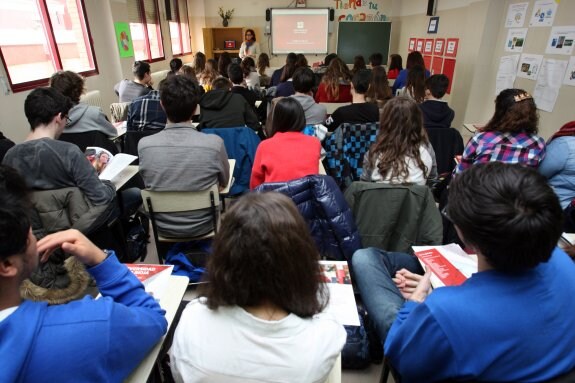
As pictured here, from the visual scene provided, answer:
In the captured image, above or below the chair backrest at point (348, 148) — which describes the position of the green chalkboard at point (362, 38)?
above

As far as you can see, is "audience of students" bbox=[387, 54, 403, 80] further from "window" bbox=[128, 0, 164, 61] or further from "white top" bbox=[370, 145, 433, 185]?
"window" bbox=[128, 0, 164, 61]

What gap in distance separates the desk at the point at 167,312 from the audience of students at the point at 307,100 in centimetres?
217

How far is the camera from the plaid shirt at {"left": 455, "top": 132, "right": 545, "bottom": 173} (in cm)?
195

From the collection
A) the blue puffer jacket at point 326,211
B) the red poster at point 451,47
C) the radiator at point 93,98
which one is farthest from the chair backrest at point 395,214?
the red poster at point 451,47

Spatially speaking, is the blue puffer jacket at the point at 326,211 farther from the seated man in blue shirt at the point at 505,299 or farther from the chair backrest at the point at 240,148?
the chair backrest at the point at 240,148

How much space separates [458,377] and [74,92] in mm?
2908

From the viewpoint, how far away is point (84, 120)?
98.0 inches

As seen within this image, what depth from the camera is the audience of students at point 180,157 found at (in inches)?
69.4

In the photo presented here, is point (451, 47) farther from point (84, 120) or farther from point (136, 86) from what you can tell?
point (84, 120)

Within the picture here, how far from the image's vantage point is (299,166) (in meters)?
1.96

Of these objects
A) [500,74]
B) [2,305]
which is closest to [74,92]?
[2,305]

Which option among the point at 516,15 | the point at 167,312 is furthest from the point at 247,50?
the point at 167,312

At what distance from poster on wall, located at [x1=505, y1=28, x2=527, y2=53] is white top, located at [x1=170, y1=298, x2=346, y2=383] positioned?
14.7 ft

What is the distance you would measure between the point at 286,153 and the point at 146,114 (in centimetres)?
156
